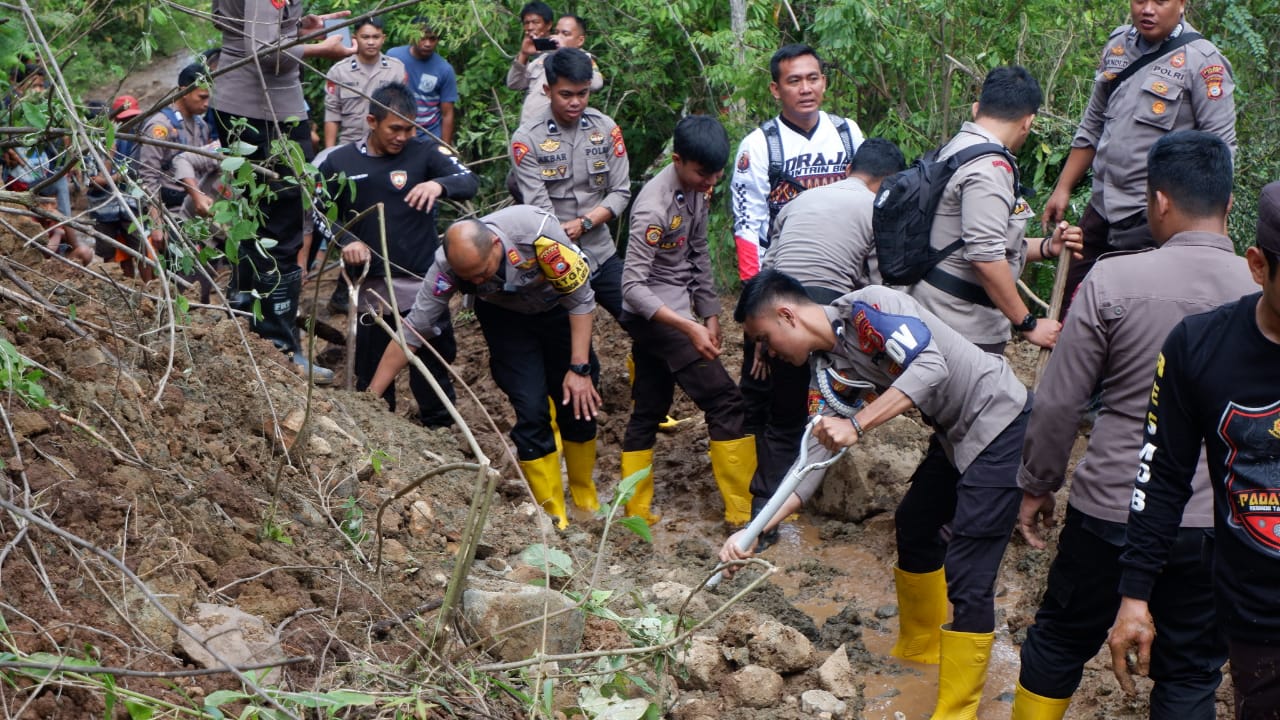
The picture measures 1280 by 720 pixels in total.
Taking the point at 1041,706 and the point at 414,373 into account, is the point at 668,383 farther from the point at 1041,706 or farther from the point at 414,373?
the point at 1041,706

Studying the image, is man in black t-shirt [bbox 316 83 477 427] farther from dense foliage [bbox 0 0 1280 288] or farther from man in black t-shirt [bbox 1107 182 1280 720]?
man in black t-shirt [bbox 1107 182 1280 720]

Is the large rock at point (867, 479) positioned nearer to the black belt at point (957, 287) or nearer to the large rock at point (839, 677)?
the black belt at point (957, 287)

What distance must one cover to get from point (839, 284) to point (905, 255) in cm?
61

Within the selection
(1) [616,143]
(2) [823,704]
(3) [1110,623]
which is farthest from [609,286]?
(3) [1110,623]

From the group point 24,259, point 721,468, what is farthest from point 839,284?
point 24,259

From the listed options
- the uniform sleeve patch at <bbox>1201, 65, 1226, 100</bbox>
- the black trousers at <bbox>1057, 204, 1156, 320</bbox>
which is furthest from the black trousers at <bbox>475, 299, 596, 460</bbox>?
the uniform sleeve patch at <bbox>1201, 65, 1226, 100</bbox>

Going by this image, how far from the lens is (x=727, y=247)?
818cm

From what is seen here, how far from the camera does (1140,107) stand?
4957 mm

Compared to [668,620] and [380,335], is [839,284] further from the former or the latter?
[380,335]

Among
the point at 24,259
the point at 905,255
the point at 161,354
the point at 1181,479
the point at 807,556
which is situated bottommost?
the point at 807,556

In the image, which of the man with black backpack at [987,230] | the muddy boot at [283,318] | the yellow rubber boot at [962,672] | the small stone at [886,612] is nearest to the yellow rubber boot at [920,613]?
the small stone at [886,612]

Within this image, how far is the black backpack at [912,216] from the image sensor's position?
14.6 feet

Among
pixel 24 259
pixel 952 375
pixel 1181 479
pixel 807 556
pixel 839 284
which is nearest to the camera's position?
pixel 1181 479

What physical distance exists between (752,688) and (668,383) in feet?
7.65
